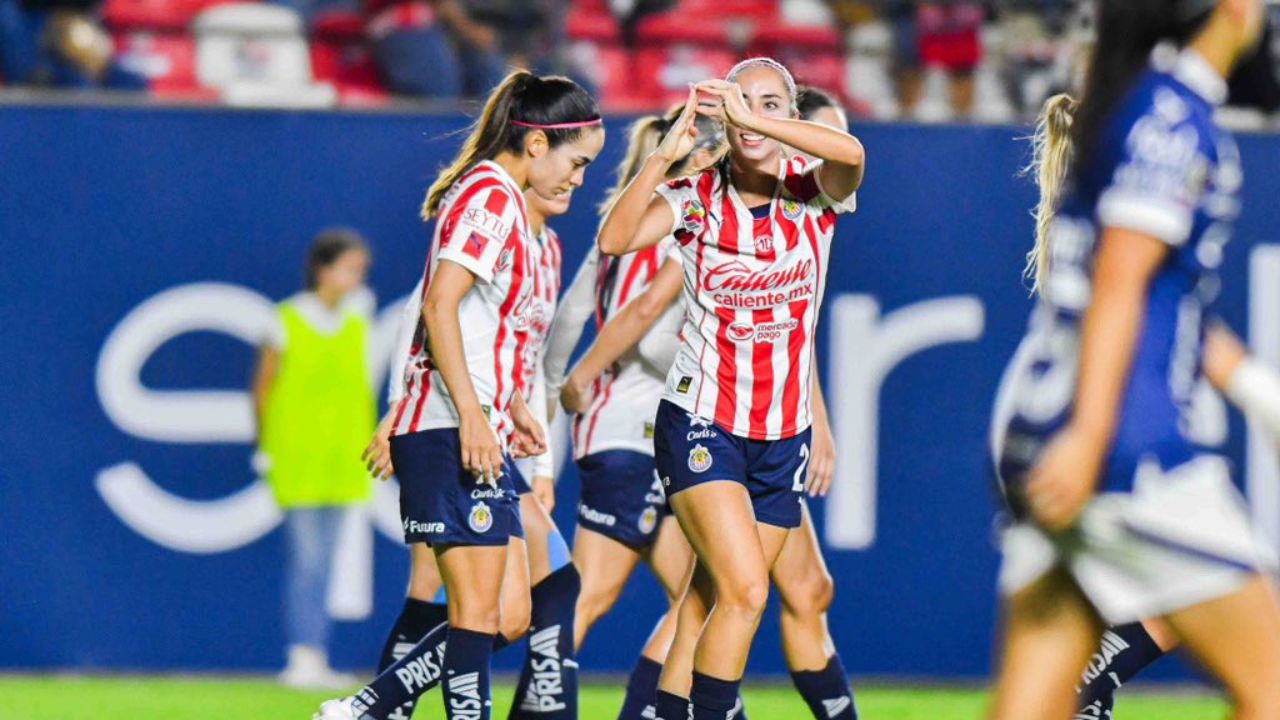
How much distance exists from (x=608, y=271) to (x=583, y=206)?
1.99m

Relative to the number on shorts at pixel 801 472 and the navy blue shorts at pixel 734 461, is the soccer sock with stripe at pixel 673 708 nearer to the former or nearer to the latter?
the navy blue shorts at pixel 734 461

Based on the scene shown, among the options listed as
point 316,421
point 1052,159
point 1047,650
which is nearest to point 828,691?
point 1052,159

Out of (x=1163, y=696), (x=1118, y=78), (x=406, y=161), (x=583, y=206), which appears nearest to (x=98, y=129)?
(x=406, y=161)

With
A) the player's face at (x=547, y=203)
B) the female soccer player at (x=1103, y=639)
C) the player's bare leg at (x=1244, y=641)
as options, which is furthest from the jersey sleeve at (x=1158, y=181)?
the player's face at (x=547, y=203)

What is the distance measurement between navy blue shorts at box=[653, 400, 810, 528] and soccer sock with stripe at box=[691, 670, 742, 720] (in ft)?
1.64

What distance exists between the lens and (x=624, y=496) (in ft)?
22.8

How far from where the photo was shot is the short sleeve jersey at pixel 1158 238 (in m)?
3.39

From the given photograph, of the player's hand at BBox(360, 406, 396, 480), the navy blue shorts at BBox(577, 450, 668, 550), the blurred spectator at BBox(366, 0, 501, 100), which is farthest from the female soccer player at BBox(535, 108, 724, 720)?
the blurred spectator at BBox(366, 0, 501, 100)

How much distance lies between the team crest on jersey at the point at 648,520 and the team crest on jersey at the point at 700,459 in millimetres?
1334

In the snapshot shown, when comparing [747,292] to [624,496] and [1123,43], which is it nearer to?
[624,496]

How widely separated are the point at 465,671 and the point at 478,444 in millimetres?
644

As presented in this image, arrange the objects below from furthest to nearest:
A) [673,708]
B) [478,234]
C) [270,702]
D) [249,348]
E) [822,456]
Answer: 1. [249,348]
2. [270,702]
3. [822,456]
4. [673,708]
5. [478,234]

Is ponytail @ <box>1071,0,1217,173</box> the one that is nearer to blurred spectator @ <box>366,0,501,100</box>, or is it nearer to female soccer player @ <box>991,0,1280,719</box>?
female soccer player @ <box>991,0,1280,719</box>

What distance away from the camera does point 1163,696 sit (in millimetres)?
9320
